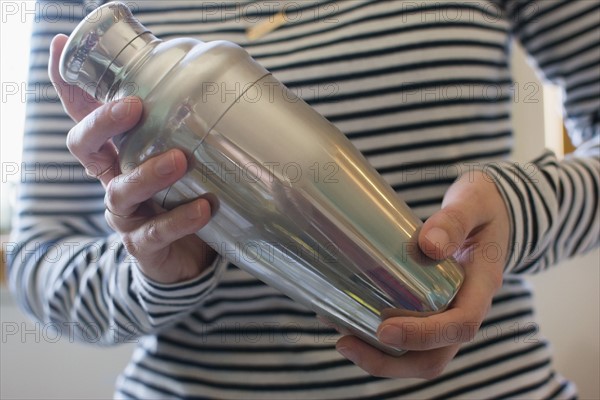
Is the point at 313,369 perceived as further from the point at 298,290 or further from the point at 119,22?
the point at 119,22

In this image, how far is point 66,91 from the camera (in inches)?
12.6

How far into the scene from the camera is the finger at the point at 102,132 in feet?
0.80

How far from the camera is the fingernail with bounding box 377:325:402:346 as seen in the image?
0.85 feet

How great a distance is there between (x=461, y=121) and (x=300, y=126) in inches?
8.5

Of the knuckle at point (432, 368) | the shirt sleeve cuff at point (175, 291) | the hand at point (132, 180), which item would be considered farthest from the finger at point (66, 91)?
the knuckle at point (432, 368)

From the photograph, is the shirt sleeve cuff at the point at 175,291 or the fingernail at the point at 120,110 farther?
the shirt sleeve cuff at the point at 175,291

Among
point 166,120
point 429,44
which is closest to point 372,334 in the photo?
point 166,120

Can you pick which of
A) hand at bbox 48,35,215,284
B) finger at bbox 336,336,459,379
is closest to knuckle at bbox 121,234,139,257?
hand at bbox 48,35,215,284

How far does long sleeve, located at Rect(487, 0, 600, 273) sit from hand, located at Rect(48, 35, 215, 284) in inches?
7.7

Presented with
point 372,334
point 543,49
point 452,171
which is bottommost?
point 372,334

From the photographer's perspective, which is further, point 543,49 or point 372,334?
point 543,49

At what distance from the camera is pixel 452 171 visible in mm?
423

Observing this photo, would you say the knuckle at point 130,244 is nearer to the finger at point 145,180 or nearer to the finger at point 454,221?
the finger at point 145,180

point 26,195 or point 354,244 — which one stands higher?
point 26,195
